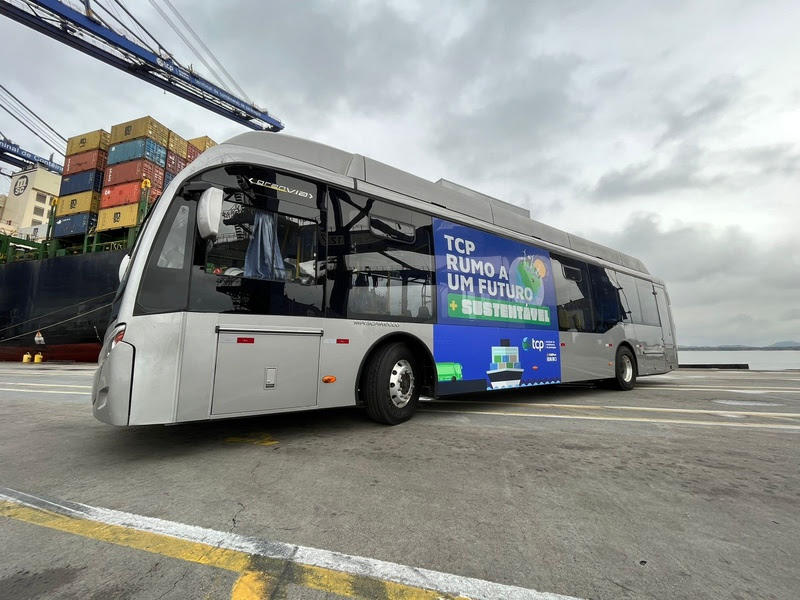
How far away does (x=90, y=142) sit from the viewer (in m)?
21.9

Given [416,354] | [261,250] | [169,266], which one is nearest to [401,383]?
[416,354]

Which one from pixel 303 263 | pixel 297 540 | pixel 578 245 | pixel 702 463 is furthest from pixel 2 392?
pixel 578 245

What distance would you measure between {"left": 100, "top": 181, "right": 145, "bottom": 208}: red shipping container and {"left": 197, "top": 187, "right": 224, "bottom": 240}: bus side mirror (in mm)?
20181

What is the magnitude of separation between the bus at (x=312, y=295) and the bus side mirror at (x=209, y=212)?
11 millimetres

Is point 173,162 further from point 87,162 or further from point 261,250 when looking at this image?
point 261,250

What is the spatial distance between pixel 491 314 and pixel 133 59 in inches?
1165

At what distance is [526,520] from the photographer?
206cm

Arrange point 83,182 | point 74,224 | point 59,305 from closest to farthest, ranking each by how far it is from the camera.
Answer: point 59,305
point 74,224
point 83,182

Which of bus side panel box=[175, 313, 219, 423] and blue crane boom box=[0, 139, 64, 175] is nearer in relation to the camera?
bus side panel box=[175, 313, 219, 423]

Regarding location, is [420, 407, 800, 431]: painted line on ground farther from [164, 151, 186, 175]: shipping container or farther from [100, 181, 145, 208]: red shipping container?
[164, 151, 186, 175]: shipping container

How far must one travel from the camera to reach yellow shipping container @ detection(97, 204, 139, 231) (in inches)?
725

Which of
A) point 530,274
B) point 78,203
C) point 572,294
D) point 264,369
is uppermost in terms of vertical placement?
point 78,203

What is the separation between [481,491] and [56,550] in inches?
91.5

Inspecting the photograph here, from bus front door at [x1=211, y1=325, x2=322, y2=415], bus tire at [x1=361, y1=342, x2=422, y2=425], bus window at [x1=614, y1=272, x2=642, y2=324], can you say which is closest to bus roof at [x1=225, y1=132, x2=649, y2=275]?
bus window at [x1=614, y1=272, x2=642, y2=324]
